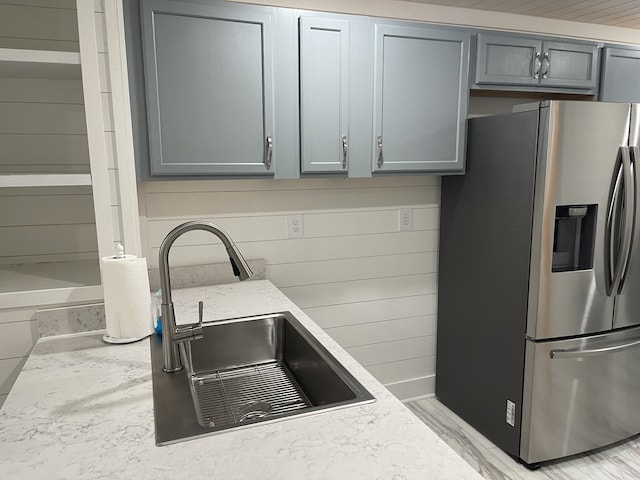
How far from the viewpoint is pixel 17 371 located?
5.01 ft

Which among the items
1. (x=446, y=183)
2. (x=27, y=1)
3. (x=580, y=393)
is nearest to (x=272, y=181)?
(x=446, y=183)

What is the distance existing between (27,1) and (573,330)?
2.75m

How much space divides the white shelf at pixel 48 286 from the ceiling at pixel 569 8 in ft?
6.63

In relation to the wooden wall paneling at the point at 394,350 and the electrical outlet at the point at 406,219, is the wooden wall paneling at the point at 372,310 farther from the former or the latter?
the electrical outlet at the point at 406,219

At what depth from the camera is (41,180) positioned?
1455 millimetres

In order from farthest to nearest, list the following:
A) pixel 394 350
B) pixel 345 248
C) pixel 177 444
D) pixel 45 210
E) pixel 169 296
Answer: pixel 394 350
pixel 345 248
pixel 45 210
pixel 169 296
pixel 177 444

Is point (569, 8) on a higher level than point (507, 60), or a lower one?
higher

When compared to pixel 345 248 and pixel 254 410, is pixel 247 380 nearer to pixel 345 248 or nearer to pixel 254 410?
pixel 254 410

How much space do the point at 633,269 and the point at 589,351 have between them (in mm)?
461

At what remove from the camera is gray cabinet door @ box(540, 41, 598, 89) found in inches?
95.7

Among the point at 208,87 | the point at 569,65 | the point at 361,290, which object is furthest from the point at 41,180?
the point at 569,65

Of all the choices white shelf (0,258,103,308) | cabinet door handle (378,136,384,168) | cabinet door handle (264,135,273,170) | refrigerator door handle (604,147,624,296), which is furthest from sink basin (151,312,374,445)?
refrigerator door handle (604,147,624,296)

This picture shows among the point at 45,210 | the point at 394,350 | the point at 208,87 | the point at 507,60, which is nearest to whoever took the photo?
the point at 208,87

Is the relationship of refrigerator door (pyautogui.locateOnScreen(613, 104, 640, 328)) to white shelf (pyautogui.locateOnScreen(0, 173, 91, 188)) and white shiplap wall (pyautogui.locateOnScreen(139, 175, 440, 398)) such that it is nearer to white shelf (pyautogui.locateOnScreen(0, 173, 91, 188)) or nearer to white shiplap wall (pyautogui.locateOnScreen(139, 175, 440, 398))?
white shiplap wall (pyautogui.locateOnScreen(139, 175, 440, 398))
